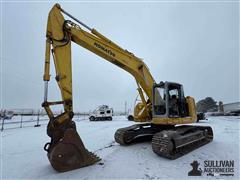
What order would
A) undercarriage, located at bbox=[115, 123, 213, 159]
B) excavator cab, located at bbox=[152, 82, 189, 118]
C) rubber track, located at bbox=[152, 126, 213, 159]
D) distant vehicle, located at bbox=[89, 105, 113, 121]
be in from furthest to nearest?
distant vehicle, located at bbox=[89, 105, 113, 121]
excavator cab, located at bbox=[152, 82, 189, 118]
undercarriage, located at bbox=[115, 123, 213, 159]
rubber track, located at bbox=[152, 126, 213, 159]

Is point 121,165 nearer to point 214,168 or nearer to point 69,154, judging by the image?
point 69,154

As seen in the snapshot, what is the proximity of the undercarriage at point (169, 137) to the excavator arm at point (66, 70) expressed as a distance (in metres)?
1.98

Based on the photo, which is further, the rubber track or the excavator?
the rubber track

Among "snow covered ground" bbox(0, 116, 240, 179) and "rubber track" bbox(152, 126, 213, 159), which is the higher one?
"rubber track" bbox(152, 126, 213, 159)

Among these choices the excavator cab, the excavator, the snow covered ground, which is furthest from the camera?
the excavator cab

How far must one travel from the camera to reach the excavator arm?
3951 mm

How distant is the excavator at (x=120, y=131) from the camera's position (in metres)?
4.09

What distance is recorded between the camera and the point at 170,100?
6336 millimetres

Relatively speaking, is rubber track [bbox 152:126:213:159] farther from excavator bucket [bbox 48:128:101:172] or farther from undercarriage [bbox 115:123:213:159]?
excavator bucket [bbox 48:128:101:172]

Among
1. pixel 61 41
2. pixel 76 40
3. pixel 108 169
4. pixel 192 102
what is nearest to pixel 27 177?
pixel 108 169

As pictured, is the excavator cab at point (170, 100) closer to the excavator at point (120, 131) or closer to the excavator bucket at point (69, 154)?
the excavator at point (120, 131)

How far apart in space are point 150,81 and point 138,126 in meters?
2.00

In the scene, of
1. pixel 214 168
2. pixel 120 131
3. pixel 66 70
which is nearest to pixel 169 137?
pixel 214 168

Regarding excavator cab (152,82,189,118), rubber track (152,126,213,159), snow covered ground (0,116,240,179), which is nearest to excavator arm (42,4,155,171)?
snow covered ground (0,116,240,179)
